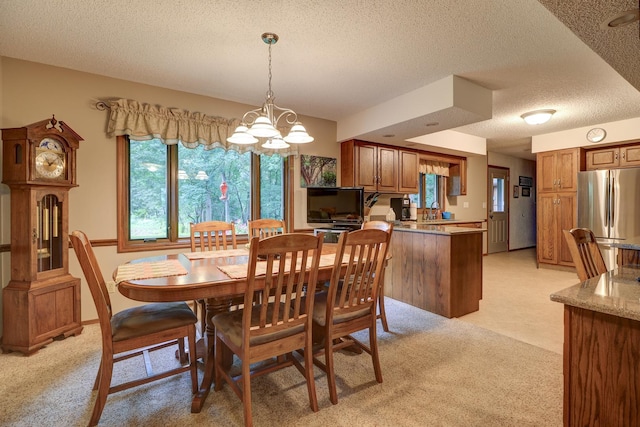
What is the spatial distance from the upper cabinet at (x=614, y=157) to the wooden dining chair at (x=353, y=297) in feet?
16.3

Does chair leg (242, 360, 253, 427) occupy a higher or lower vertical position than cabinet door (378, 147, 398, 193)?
lower

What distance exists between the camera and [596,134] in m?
4.68

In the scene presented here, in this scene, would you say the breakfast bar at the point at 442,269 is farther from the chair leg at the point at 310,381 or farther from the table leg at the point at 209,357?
the table leg at the point at 209,357

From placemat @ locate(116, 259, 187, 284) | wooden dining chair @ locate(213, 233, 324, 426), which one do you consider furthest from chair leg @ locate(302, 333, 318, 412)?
placemat @ locate(116, 259, 187, 284)

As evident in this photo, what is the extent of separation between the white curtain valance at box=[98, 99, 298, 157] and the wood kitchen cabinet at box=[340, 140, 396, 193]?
4.67 feet

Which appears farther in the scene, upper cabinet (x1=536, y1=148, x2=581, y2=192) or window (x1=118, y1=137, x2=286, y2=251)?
upper cabinet (x1=536, y1=148, x2=581, y2=192)

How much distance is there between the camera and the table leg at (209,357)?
66.7 inches

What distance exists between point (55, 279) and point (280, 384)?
2104mm

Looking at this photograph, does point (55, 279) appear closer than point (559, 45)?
No

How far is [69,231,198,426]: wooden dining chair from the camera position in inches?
60.7

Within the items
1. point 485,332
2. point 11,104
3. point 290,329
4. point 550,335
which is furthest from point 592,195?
point 11,104

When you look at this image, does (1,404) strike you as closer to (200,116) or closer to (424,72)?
(200,116)

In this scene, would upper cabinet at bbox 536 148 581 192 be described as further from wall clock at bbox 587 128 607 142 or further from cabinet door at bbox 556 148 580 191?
wall clock at bbox 587 128 607 142

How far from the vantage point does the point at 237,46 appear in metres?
2.41
